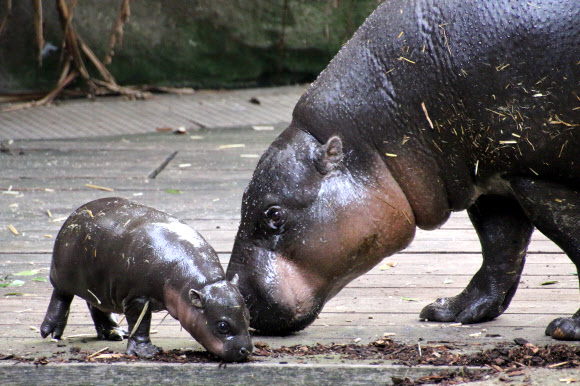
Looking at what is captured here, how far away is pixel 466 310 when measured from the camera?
3.74m

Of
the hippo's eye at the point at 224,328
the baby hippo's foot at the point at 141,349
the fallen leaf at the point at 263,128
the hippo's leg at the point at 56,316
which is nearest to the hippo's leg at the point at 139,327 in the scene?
the baby hippo's foot at the point at 141,349

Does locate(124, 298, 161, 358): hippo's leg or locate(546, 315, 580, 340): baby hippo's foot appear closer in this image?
locate(124, 298, 161, 358): hippo's leg

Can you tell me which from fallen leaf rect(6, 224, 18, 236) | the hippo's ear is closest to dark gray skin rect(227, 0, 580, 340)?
the hippo's ear

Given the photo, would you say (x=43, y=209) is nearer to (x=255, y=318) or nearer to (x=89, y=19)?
(x=255, y=318)

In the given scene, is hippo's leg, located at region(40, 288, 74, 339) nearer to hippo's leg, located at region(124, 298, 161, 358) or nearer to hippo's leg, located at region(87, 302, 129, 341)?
hippo's leg, located at region(87, 302, 129, 341)

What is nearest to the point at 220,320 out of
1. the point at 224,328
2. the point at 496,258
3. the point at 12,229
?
the point at 224,328

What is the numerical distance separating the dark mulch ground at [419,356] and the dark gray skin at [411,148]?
263 millimetres

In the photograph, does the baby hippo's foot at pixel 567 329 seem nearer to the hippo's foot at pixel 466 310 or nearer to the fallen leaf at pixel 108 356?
the hippo's foot at pixel 466 310

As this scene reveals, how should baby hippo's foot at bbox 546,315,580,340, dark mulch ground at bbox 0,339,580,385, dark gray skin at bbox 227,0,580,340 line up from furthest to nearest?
baby hippo's foot at bbox 546,315,580,340 < dark gray skin at bbox 227,0,580,340 < dark mulch ground at bbox 0,339,580,385

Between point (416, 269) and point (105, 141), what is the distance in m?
4.54

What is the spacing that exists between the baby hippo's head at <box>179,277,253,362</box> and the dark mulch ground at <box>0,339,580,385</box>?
77 mm

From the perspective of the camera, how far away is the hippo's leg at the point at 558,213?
327cm

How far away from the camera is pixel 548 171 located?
324 cm

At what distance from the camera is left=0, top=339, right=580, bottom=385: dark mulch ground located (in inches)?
115
